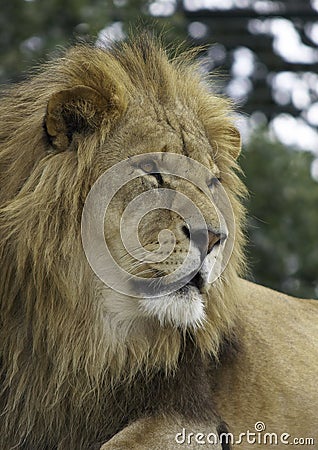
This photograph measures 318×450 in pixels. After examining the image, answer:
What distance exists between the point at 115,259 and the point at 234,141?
95cm

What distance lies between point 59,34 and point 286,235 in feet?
10.8

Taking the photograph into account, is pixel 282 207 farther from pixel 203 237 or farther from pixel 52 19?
pixel 203 237

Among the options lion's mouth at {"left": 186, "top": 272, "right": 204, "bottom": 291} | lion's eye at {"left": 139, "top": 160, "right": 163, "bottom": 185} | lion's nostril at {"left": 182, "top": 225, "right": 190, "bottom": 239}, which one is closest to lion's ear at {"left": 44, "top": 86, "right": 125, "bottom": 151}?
lion's eye at {"left": 139, "top": 160, "right": 163, "bottom": 185}

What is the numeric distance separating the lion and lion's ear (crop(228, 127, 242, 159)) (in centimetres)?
14

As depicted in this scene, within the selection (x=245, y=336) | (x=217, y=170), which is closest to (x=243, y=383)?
(x=245, y=336)

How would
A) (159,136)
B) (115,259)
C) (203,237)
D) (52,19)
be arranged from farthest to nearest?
(52,19) → (159,136) → (115,259) → (203,237)

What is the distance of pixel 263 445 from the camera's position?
4449 mm

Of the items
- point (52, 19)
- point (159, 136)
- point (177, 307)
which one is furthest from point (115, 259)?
point (52, 19)

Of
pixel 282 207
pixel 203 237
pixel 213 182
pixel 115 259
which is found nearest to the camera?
pixel 203 237

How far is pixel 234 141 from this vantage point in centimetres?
450

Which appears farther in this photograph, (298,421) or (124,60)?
(298,421)

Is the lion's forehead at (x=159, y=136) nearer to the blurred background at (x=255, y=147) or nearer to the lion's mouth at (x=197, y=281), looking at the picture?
the lion's mouth at (x=197, y=281)

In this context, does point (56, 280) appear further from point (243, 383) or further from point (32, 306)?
point (243, 383)

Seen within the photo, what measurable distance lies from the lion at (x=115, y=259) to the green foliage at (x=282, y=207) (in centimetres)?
707
